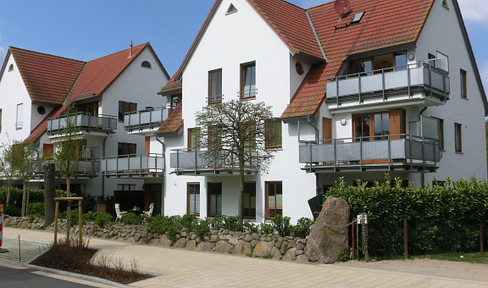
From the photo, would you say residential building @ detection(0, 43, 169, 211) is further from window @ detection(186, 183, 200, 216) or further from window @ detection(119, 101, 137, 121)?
window @ detection(186, 183, 200, 216)

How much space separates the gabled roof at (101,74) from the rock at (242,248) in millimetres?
21424

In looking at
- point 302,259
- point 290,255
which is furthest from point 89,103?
point 302,259

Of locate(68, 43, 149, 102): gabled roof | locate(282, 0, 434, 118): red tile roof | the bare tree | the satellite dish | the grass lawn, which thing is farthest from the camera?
locate(68, 43, 149, 102): gabled roof

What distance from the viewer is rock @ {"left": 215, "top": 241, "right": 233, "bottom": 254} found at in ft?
53.2

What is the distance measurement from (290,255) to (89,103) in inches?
995

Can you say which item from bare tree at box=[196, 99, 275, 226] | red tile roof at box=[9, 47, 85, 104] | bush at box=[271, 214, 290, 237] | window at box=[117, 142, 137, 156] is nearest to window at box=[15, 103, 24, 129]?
red tile roof at box=[9, 47, 85, 104]

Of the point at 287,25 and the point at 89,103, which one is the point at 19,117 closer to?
the point at 89,103

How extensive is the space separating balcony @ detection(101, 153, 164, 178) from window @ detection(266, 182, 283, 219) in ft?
24.8

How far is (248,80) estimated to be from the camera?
2438 centimetres

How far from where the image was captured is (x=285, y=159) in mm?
22281

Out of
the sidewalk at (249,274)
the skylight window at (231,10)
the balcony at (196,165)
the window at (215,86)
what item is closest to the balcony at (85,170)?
the balcony at (196,165)

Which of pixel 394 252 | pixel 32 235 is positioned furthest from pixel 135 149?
pixel 394 252

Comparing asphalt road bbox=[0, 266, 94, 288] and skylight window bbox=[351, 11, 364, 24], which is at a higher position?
skylight window bbox=[351, 11, 364, 24]

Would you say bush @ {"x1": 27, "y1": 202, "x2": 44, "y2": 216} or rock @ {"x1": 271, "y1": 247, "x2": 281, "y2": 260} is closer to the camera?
rock @ {"x1": 271, "y1": 247, "x2": 281, "y2": 260}
